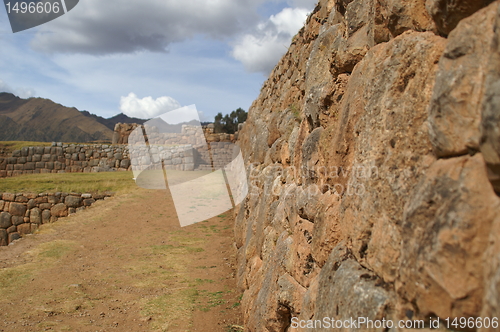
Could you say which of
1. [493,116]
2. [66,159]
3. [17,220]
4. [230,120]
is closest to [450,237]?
[493,116]

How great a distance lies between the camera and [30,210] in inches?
498

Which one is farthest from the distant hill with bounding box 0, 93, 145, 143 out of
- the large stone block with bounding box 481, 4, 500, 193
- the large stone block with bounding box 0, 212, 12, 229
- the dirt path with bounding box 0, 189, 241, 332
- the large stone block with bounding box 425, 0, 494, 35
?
the large stone block with bounding box 481, 4, 500, 193

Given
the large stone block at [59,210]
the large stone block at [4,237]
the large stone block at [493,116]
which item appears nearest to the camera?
the large stone block at [493,116]

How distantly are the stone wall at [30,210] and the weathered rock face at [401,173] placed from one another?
11092 mm

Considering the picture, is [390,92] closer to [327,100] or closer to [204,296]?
[327,100]

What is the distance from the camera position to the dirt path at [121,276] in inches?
229

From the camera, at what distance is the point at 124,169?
23.0 metres

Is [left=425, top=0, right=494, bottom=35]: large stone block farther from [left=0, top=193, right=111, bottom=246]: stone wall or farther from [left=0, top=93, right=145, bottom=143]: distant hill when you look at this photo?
[left=0, top=93, right=145, bottom=143]: distant hill

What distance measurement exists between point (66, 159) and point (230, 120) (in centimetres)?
2571

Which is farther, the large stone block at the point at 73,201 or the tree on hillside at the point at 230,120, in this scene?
the tree on hillside at the point at 230,120

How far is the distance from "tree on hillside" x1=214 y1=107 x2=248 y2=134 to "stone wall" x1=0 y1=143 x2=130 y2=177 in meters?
22.2

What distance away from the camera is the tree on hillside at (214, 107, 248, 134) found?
4494cm

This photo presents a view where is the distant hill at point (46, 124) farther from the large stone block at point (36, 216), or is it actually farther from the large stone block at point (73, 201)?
the large stone block at point (36, 216)

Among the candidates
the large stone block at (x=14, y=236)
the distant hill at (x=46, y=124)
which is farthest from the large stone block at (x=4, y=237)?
the distant hill at (x=46, y=124)
